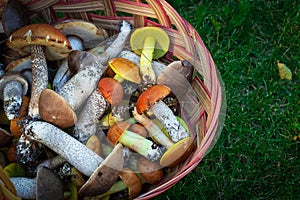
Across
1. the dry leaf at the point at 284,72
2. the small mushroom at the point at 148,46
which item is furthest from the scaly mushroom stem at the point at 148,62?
the dry leaf at the point at 284,72

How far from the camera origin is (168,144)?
199 centimetres

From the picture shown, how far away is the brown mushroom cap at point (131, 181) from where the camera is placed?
1.83 meters

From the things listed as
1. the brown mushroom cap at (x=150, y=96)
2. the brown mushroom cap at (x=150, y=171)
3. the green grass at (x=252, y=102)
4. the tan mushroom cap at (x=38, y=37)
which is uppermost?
the tan mushroom cap at (x=38, y=37)

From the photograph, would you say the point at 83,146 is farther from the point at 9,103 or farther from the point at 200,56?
the point at 200,56

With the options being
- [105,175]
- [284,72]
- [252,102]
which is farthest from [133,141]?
[284,72]

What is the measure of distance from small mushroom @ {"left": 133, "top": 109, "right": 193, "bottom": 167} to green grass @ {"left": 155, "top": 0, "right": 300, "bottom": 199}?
43 centimetres

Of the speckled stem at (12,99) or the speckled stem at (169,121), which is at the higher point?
the speckled stem at (12,99)

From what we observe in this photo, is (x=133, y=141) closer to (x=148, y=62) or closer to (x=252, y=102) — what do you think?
(x=148, y=62)

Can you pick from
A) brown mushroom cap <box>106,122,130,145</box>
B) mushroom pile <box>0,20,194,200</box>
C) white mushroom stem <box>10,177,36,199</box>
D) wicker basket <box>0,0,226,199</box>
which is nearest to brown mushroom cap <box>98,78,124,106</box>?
mushroom pile <box>0,20,194,200</box>

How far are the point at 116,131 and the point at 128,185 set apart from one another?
25 centimetres

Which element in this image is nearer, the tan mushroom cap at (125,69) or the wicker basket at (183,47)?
the wicker basket at (183,47)

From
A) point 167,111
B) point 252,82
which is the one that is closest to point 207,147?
point 167,111

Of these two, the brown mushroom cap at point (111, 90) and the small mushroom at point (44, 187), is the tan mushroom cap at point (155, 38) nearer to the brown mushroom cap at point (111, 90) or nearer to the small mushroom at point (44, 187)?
the brown mushroom cap at point (111, 90)

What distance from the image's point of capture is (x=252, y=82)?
277 cm
